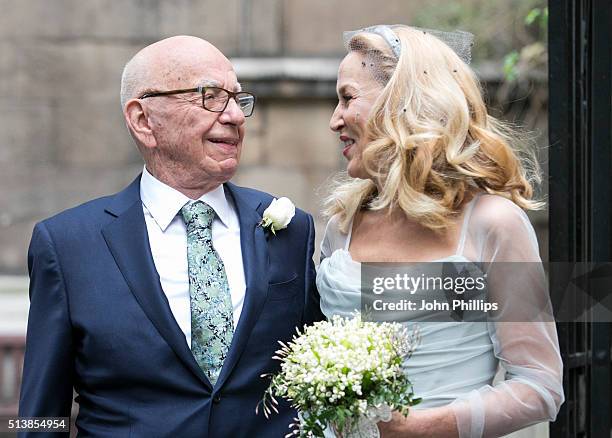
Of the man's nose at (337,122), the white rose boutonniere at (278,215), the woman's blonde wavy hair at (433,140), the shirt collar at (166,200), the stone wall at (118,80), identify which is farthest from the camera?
the stone wall at (118,80)

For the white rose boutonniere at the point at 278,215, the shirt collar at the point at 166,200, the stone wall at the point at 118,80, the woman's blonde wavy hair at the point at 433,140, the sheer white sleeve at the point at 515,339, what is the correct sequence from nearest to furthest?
the sheer white sleeve at the point at 515,339
the woman's blonde wavy hair at the point at 433,140
the shirt collar at the point at 166,200
the white rose boutonniere at the point at 278,215
the stone wall at the point at 118,80

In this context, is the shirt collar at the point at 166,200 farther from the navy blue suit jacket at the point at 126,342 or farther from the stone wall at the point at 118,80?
the stone wall at the point at 118,80

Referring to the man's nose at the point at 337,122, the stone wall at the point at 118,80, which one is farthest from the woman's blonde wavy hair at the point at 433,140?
the stone wall at the point at 118,80

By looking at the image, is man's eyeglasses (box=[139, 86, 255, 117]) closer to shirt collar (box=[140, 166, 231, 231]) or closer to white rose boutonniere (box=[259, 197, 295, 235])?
shirt collar (box=[140, 166, 231, 231])

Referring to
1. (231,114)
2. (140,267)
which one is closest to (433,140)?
(231,114)

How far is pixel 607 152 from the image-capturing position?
3963mm

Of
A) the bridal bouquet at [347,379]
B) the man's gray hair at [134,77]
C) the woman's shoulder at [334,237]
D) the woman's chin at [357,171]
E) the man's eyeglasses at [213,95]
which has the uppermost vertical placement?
the man's gray hair at [134,77]

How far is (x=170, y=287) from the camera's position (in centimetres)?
369

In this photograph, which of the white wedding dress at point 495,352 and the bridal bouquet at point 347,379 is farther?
the white wedding dress at point 495,352

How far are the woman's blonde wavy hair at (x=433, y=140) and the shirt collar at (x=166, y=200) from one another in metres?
0.57

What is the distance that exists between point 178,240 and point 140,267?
182mm

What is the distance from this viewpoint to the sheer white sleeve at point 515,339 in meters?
3.30

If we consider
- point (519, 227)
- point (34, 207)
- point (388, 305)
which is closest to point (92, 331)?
point (388, 305)
